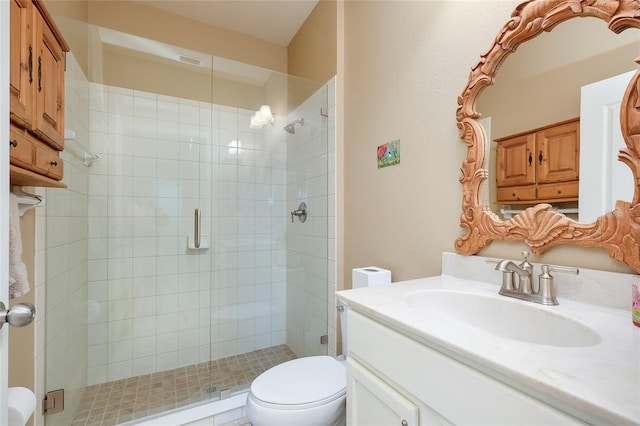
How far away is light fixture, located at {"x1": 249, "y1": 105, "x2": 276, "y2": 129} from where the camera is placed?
225 cm

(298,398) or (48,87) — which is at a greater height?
(48,87)

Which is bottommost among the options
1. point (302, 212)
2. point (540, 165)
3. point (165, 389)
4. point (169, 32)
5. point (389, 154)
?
point (165, 389)

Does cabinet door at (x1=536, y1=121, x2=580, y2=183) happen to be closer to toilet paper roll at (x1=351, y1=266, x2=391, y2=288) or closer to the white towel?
toilet paper roll at (x1=351, y1=266, x2=391, y2=288)

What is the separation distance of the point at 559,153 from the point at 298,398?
1.27 m

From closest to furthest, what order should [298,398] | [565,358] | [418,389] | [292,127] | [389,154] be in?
[565,358] → [418,389] → [298,398] → [389,154] → [292,127]

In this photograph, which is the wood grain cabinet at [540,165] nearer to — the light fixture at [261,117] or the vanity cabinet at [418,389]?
the vanity cabinet at [418,389]

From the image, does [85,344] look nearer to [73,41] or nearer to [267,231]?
[267,231]

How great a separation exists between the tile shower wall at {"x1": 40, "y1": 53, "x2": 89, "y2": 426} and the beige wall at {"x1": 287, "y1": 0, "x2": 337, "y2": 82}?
153 centimetres

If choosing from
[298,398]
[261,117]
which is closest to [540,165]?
[298,398]

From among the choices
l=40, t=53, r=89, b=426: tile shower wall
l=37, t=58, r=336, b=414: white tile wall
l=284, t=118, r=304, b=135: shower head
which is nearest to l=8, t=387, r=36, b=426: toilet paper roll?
l=40, t=53, r=89, b=426: tile shower wall

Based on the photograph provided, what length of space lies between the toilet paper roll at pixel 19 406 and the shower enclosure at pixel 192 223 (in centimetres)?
93

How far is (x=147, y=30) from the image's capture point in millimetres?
2188

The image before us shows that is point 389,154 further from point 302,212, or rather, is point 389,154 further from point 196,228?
point 196,228

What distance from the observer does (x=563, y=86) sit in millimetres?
864
